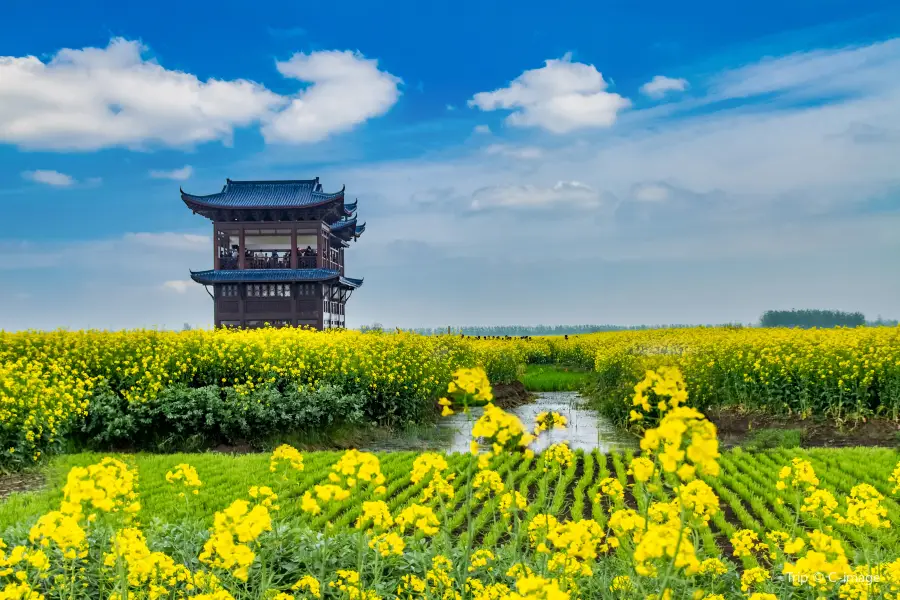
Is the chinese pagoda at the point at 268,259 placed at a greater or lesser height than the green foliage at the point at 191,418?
greater

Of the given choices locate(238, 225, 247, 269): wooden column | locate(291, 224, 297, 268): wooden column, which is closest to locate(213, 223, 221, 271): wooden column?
locate(238, 225, 247, 269): wooden column

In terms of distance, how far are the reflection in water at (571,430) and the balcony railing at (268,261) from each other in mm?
18640

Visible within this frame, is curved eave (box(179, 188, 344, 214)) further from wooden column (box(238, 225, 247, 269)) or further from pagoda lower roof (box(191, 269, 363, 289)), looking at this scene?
pagoda lower roof (box(191, 269, 363, 289))

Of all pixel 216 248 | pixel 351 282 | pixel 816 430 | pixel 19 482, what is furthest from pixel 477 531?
pixel 351 282

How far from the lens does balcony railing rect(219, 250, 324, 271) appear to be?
32594 mm

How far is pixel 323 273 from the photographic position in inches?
1252

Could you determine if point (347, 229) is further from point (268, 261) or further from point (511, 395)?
point (511, 395)

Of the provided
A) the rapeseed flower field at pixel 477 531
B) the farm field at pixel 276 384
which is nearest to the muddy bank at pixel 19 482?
the farm field at pixel 276 384

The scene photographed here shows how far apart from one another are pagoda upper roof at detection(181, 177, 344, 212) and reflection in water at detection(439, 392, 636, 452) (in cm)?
1812

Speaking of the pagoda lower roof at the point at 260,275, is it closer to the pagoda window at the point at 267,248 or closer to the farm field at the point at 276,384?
the pagoda window at the point at 267,248

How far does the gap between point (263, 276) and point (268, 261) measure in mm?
1216

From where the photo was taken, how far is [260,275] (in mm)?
31906

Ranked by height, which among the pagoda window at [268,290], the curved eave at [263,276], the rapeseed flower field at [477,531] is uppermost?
the curved eave at [263,276]

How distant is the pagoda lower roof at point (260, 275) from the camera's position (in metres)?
31.6
